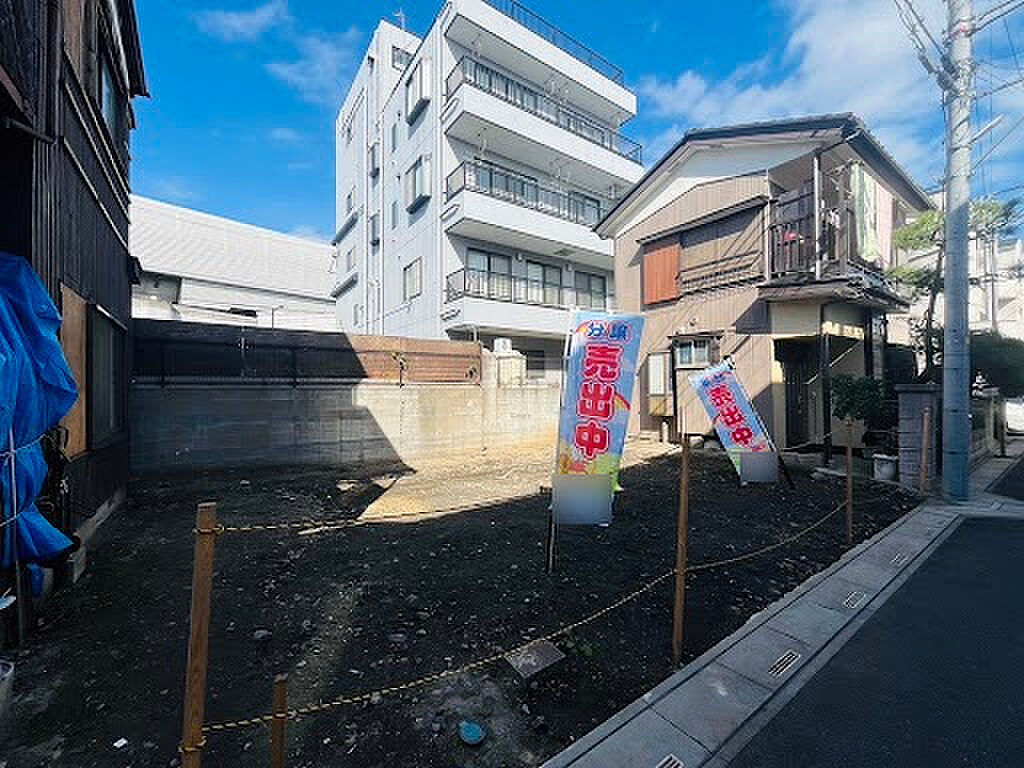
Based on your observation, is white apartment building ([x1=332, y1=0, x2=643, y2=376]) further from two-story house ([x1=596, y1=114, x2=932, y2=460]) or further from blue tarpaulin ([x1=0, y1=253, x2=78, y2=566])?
blue tarpaulin ([x1=0, y1=253, x2=78, y2=566])

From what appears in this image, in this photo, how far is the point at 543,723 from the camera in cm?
271

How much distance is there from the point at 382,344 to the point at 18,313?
29.2 feet

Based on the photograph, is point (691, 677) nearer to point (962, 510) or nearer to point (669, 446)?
point (962, 510)

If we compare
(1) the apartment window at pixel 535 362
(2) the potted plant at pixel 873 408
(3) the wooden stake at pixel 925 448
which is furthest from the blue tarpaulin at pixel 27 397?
(1) the apartment window at pixel 535 362

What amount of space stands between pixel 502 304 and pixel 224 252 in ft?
66.8

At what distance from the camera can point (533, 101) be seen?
20.0m

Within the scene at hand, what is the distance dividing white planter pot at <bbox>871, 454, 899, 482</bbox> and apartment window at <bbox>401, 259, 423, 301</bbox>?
15.9 m

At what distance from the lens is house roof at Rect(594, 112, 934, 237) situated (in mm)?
11070

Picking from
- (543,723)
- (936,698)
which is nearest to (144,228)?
(543,723)

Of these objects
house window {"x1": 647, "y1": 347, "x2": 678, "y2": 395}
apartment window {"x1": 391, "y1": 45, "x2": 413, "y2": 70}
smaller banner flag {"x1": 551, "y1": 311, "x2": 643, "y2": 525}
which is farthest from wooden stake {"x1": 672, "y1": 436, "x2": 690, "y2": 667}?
apartment window {"x1": 391, "y1": 45, "x2": 413, "y2": 70}

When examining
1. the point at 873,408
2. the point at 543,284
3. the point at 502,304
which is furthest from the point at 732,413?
the point at 543,284

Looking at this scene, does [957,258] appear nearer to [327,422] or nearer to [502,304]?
[502,304]

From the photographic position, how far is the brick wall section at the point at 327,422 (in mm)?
9500

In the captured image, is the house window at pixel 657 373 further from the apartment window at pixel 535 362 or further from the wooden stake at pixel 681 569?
the wooden stake at pixel 681 569
